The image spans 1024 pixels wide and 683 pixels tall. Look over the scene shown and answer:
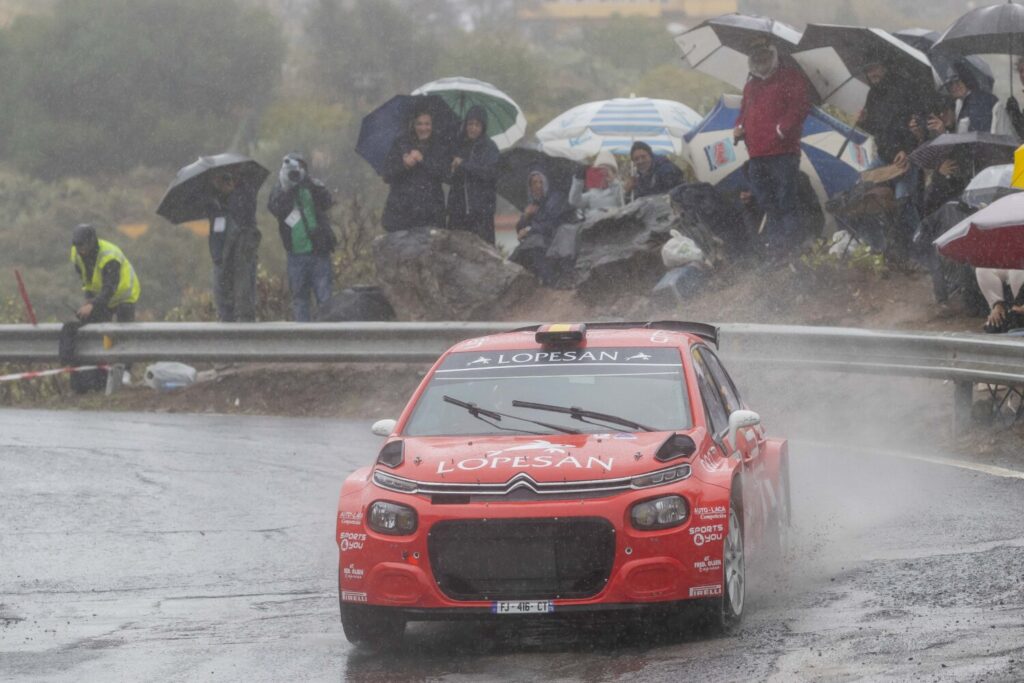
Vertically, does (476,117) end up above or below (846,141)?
above

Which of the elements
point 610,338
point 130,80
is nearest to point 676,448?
point 610,338

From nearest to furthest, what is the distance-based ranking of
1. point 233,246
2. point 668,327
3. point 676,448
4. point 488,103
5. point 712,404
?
point 676,448, point 712,404, point 668,327, point 233,246, point 488,103

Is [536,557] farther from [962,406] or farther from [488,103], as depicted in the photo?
[488,103]

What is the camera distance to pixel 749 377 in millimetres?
15953

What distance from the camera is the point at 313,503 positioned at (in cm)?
1166

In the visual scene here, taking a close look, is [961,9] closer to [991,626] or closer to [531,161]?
[531,161]

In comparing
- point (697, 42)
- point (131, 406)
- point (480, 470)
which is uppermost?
point (697, 42)

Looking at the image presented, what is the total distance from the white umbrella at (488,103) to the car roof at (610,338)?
11.9m

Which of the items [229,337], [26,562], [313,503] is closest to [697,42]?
[229,337]

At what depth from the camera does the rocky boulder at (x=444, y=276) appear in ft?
64.2

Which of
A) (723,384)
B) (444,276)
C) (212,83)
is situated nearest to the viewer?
(723,384)

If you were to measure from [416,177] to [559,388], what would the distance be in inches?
442

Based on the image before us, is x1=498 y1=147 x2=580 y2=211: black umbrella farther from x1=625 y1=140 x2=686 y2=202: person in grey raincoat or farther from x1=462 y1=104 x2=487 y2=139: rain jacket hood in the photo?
x1=462 y1=104 x2=487 y2=139: rain jacket hood

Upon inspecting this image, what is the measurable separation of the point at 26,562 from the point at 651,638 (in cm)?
424
